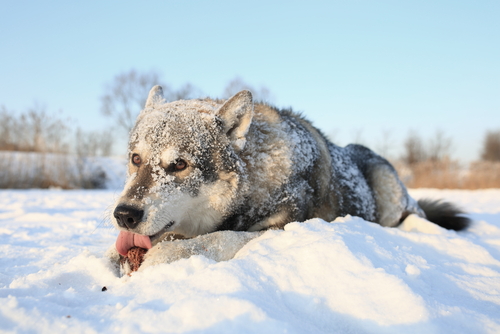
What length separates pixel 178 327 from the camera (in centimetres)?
130

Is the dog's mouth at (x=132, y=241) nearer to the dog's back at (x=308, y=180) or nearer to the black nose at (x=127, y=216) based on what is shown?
the black nose at (x=127, y=216)

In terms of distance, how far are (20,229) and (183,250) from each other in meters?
3.18

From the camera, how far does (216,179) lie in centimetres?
279

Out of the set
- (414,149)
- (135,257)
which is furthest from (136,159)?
(414,149)

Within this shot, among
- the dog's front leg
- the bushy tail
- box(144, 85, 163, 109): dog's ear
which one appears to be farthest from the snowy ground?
the bushy tail

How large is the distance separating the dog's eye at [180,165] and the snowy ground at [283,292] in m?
0.83

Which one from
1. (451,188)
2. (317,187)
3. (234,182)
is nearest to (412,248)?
(317,187)

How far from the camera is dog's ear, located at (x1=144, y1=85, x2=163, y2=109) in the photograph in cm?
361

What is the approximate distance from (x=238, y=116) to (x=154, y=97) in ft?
4.00

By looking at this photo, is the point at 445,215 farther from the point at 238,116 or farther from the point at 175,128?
the point at 175,128

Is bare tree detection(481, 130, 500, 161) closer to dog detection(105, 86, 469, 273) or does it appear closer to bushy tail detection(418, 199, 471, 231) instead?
bushy tail detection(418, 199, 471, 231)

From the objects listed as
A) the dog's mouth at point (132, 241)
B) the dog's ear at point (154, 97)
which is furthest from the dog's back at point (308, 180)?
the dog's ear at point (154, 97)

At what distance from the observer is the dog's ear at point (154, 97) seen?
361cm

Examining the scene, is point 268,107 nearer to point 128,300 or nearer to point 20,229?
point 128,300
